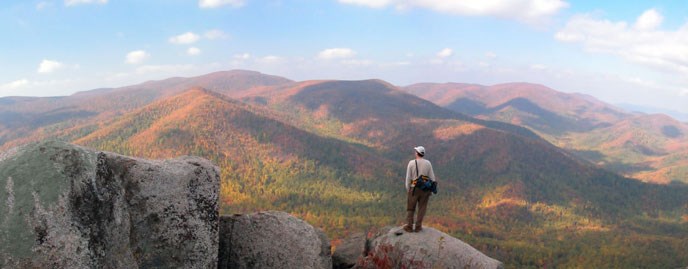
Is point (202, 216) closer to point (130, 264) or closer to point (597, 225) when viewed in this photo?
point (130, 264)

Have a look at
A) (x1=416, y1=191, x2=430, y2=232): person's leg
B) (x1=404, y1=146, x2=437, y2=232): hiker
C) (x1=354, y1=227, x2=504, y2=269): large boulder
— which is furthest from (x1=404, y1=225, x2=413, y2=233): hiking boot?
(x1=404, y1=146, x2=437, y2=232): hiker

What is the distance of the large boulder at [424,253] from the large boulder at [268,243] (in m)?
2.38

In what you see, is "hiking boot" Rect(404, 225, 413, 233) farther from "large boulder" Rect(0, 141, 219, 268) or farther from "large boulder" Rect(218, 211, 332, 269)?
"large boulder" Rect(0, 141, 219, 268)

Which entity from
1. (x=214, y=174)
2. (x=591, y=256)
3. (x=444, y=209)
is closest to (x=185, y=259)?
(x=214, y=174)

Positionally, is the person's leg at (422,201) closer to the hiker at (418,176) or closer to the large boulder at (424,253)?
the hiker at (418,176)

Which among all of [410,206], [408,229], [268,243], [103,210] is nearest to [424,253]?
[408,229]

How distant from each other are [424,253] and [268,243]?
7210mm

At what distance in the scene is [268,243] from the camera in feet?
61.9

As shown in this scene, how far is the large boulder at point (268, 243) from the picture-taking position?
1841cm

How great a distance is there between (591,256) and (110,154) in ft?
497

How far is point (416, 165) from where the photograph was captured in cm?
1888

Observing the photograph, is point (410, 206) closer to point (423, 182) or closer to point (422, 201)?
point (422, 201)

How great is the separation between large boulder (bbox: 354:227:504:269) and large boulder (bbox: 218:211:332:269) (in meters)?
2.38

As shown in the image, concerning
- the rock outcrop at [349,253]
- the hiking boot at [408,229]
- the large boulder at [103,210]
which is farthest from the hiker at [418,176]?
the large boulder at [103,210]
